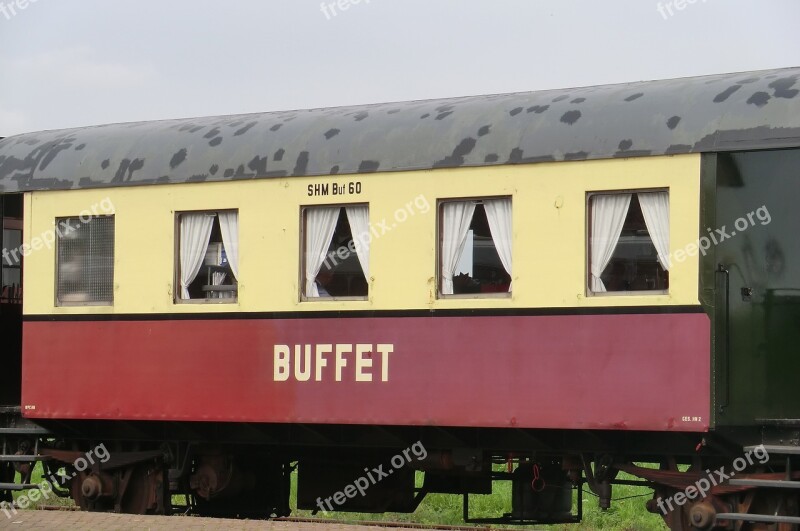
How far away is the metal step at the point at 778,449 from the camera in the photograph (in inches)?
391

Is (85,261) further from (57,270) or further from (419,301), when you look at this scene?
(419,301)

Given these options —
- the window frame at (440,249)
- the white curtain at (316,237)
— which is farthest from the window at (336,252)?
the window frame at (440,249)

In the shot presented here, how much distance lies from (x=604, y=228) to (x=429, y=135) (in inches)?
71.1

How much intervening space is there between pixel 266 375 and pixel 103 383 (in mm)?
1823

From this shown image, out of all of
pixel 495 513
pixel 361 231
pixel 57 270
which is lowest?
pixel 495 513

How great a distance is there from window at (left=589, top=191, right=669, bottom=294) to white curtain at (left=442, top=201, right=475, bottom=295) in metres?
1.08

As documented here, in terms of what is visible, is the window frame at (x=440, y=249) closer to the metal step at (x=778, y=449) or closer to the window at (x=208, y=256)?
the window at (x=208, y=256)

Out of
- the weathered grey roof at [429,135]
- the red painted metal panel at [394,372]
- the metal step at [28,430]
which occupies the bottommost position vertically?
the metal step at [28,430]

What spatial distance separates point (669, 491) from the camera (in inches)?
431

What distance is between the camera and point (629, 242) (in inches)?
411

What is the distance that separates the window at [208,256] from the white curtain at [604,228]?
11.0ft

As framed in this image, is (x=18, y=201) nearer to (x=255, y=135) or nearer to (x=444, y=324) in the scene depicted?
(x=255, y=135)

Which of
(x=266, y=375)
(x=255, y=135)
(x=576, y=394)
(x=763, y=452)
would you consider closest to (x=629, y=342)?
(x=576, y=394)

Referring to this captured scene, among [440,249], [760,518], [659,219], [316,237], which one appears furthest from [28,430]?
[760,518]
